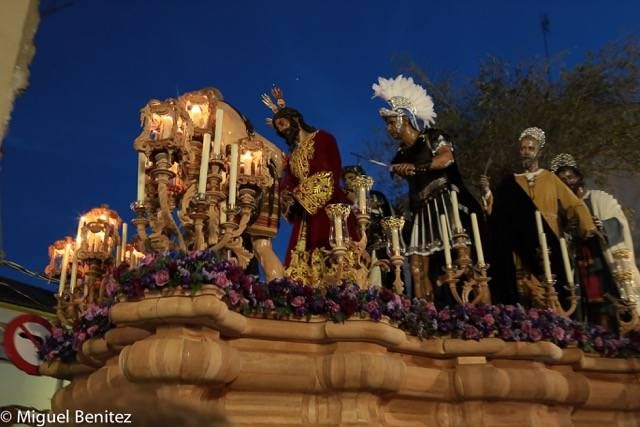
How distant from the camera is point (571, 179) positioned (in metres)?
7.17

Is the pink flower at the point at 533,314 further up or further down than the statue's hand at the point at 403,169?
further down

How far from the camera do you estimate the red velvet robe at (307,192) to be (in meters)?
5.62

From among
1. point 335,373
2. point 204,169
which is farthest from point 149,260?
point 335,373

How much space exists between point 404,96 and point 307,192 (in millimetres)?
1765

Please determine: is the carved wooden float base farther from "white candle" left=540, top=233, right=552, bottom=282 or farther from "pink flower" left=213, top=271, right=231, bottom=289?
"white candle" left=540, top=233, right=552, bottom=282

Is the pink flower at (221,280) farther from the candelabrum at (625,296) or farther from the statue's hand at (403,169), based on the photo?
the candelabrum at (625,296)

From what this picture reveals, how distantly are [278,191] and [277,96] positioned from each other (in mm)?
1135

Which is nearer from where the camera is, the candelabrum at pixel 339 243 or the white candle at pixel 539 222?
the candelabrum at pixel 339 243

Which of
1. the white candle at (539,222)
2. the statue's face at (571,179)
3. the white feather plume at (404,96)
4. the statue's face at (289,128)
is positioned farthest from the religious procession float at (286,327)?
the statue's face at (571,179)

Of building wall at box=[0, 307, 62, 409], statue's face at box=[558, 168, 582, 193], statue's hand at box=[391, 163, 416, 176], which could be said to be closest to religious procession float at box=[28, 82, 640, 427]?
statue's hand at box=[391, 163, 416, 176]

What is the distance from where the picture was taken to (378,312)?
414cm

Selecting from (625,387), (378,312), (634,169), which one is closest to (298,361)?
(378,312)

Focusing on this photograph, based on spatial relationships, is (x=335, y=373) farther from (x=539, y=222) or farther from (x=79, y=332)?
(x=539, y=222)

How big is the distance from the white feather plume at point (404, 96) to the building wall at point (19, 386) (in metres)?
8.29
